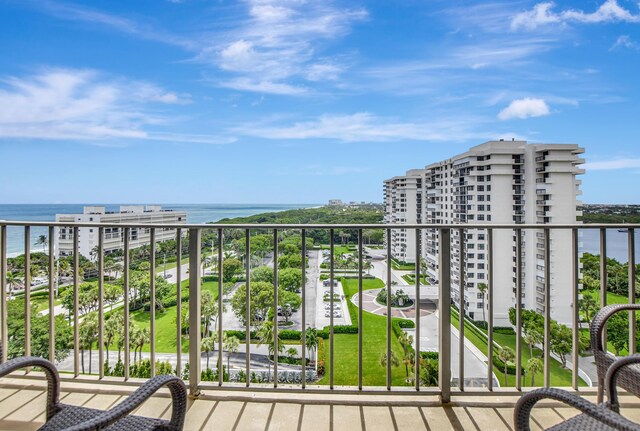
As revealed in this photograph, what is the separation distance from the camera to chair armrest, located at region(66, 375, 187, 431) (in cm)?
85

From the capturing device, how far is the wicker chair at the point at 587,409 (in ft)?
2.82

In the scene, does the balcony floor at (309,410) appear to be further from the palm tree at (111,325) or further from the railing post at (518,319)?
the palm tree at (111,325)

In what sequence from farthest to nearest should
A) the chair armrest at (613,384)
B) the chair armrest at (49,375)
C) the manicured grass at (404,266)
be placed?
the manicured grass at (404,266)
the chair armrest at (613,384)
the chair armrest at (49,375)

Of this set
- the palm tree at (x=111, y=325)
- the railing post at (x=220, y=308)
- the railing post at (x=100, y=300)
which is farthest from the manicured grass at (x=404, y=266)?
the palm tree at (x=111, y=325)

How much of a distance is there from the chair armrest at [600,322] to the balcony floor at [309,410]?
658 millimetres

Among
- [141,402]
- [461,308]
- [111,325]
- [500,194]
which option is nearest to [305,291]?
[461,308]

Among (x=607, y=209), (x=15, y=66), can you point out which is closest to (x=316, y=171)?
(x=15, y=66)

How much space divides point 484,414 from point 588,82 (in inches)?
1111

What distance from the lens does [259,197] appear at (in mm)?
39562

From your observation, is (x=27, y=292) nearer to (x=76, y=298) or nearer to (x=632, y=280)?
(x=76, y=298)

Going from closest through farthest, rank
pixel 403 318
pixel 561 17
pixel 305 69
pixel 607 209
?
pixel 607 209 < pixel 561 17 < pixel 403 318 < pixel 305 69

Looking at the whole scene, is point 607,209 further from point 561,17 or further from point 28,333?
point 561,17

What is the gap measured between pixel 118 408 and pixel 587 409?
1278 mm

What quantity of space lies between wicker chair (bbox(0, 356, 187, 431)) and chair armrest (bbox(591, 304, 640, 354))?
1.71m
